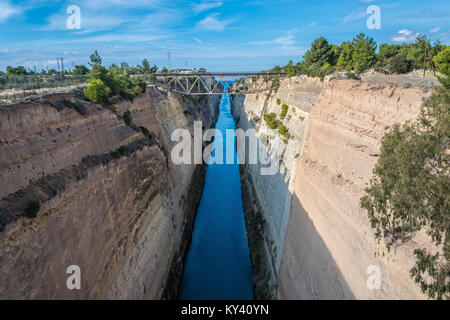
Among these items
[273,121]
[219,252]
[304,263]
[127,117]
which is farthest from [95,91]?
[273,121]

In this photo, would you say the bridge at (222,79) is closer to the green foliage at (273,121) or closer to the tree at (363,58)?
the green foliage at (273,121)

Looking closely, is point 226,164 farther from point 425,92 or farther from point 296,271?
point 425,92

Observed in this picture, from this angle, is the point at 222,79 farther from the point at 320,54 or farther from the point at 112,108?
the point at 112,108

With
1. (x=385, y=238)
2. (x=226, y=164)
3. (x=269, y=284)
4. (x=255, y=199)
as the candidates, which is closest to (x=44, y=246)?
(x=385, y=238)

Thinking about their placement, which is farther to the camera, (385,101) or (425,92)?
(385,101)

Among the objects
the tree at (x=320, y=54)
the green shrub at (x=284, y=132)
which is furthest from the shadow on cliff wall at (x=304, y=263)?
the tree at (x=320, y=54)
